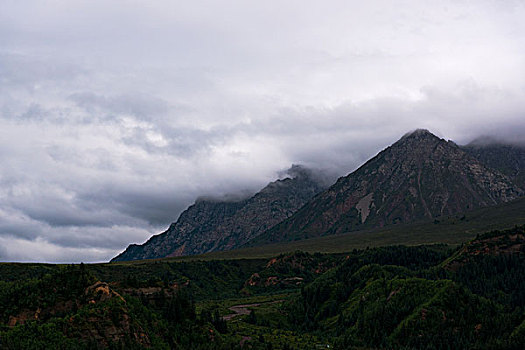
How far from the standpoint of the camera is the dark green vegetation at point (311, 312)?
286 feet

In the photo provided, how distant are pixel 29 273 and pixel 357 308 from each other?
126016 mm

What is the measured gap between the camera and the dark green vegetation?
8712 centimetres

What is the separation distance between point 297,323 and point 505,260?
75.6 meters

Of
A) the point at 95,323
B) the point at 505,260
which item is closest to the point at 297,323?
the point at 505,260

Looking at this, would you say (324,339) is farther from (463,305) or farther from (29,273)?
(29,273)

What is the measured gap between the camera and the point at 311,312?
575ft

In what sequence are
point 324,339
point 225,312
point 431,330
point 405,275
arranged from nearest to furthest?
1. point 431,330
2. point 324,339
3. point 405,275
4. point 225,312

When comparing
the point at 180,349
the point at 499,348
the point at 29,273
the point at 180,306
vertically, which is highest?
the point at 29,273

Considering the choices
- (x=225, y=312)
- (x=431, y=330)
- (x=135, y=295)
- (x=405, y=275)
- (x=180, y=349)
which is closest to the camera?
(x=180, y=349)

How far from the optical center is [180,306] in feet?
345

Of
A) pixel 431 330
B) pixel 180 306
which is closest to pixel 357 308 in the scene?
pixel 431 330

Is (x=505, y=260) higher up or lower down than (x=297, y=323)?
higher up

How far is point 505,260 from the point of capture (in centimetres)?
17112

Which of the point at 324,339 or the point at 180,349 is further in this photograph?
the point at 324,339
